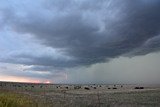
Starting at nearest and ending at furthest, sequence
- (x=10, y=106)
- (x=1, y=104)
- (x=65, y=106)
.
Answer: (x=1, y=104)
(x=10, y=106)
(x=65, y=106)

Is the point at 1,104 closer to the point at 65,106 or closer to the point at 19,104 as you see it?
the point at 19,104

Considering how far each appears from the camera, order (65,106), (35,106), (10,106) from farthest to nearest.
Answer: (65,106)
(35,106)
(10,106)

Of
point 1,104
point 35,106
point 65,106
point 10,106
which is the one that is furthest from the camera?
point 65,106

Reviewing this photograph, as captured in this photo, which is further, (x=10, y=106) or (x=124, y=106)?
(x=124, y=106)

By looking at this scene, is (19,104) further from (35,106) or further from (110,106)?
(110,106)

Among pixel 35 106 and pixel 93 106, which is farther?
pixel 93 106

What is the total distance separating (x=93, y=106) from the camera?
29.9 m

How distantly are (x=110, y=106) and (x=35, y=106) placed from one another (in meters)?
9.67

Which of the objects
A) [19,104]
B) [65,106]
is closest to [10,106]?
[19,104]

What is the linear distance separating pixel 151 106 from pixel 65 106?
8854mm

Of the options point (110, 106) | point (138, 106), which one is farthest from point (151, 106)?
point (110, 106)

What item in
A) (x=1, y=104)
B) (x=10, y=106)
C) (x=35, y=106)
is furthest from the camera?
(x=35, y=106)

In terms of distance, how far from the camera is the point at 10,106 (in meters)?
21.5

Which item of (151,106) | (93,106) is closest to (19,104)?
(93,106)
